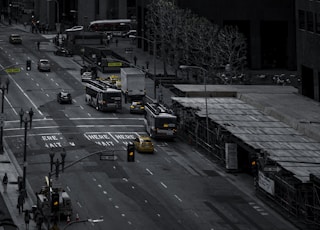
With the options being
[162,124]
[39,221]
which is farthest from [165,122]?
[39,221]

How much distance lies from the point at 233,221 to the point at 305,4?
45573 millimetres

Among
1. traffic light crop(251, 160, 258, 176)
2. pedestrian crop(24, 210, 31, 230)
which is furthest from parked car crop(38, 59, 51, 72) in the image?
pedestrian crop(24, 210, 31, 230)

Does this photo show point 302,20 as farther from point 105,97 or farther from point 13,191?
point 13,191

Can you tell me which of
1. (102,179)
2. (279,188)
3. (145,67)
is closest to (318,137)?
(279,188)

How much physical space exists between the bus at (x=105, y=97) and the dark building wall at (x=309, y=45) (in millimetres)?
20969

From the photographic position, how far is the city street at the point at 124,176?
8156cm

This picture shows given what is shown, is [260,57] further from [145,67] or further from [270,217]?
[270,217]

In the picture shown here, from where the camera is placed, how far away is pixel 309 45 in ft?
395

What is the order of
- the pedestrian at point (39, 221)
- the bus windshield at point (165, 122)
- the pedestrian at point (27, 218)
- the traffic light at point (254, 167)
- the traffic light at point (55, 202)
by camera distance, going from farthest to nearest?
the bus windshield at point (165, 122) < the traffic light at point (254, 167) < the pedestrian at point (39, 221) < the pedestrian at point (27, 218) < the traffic light at point (55, 202)

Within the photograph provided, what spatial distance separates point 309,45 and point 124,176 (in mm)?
33226

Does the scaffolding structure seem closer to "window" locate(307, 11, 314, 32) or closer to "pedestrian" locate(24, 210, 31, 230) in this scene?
"window" locate(307, 11, 314, 32)

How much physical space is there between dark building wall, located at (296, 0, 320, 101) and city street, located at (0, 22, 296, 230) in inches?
664

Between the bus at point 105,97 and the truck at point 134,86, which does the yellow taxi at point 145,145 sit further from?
the truck at point 134,86

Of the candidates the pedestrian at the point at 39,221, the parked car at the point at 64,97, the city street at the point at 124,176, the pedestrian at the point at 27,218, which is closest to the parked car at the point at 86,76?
the city street at the point at 124,176
